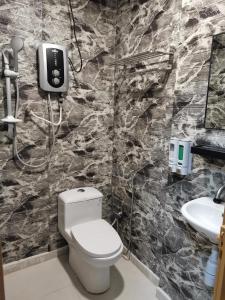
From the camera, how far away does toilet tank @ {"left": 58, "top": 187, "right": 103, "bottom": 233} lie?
1.92 meters

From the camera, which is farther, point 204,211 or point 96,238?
point 96,238

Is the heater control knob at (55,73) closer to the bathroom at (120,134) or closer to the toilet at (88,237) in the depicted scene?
the bathroom at (120,134)

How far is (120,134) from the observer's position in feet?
7.23

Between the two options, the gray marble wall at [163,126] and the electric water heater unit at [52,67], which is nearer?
the gray marble wall at [163,126]

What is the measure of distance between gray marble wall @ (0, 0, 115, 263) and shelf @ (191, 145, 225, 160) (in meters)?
1.12

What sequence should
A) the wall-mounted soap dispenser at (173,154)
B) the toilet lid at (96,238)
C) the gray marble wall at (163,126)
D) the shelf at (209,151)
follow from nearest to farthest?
the shelf at (209,151), the gray marble wall at (163,126), the wall-mounted soap dispenser at (173,154), the toilet lid at (96,238)

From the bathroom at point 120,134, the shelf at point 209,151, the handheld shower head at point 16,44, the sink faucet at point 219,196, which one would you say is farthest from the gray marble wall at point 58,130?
the sink faucet at point 219,196

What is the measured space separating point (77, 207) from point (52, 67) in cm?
120

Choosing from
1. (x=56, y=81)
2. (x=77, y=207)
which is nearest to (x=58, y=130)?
(x=56, y=81)

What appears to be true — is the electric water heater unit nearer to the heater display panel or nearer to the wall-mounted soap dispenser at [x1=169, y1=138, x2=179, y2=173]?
the heater display panel

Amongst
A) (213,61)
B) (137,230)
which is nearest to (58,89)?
(213,61)

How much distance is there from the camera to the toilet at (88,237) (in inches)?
63.1

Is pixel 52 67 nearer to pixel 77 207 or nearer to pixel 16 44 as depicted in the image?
pixel 16 44

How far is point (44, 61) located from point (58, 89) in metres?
0.24
